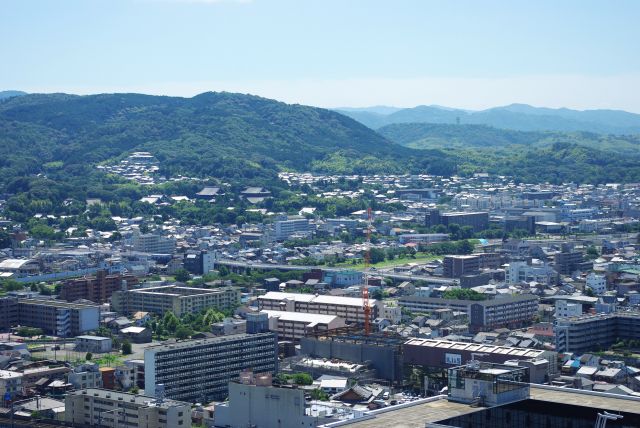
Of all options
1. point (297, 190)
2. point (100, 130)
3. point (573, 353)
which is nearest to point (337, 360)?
point (573, 353)

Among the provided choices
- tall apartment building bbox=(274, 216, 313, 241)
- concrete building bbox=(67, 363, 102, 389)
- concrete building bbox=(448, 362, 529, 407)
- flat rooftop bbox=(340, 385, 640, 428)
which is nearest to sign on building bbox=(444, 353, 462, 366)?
concrete building bbox=(67, 363, 102, 389)

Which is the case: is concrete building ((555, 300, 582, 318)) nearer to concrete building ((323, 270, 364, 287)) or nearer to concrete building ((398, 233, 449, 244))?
concrete building ((323, 270, 364, 287))

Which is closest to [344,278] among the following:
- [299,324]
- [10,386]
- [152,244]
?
[299,324]

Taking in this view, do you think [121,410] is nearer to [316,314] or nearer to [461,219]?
[316,314]

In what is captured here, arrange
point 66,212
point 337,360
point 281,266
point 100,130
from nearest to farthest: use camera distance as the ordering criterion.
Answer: point 337,360
point 281,266
point 66,212
point 100,130

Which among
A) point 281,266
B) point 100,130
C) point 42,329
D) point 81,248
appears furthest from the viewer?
point 100,130

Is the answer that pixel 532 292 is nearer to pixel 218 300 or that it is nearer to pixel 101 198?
pixel 218 300
